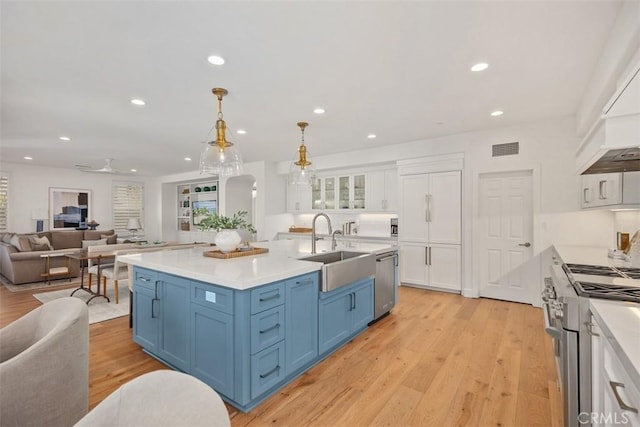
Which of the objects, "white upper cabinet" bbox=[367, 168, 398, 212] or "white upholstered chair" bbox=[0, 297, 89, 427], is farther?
"white upper cabinet" bbox=[367, 168, 398, 212]

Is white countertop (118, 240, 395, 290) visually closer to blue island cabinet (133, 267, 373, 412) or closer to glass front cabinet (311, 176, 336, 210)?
blue island cabinet (133, 267, 373, 412)

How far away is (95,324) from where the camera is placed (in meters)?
3.53

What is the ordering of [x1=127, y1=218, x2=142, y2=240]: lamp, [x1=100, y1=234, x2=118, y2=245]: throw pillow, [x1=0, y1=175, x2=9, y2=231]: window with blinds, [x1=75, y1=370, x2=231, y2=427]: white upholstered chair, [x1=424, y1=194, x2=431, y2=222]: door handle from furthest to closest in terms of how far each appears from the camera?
1. [x1=127, y1=218, x2=142, y2=240]: lamp
2. [x1=100, y1=234, x2=118, y2=245]: throw pillow
3. [x1=0, y1=175, x2=9, y2=231]: window with blinds
4. [x1=424, y1=194, x2=431, y2=222]: door handle
5. [x1=75, y1=370, x2=231, y2=427]: white upholstered chair

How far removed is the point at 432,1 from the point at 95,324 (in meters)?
4.58

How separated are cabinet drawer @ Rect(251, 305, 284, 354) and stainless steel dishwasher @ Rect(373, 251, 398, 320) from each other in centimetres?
155

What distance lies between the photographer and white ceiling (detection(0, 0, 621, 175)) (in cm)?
187

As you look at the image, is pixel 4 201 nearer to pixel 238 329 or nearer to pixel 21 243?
pixel 21 243

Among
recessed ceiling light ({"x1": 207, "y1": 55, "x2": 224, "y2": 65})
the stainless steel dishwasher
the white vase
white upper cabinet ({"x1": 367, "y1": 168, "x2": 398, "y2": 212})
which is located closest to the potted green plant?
the white vase

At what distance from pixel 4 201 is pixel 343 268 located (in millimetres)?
8973

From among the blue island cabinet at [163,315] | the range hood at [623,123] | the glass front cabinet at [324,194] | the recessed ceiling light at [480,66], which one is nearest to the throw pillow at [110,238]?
the glass front cabinet at [324,194]

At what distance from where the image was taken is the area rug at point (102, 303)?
384 centimetres

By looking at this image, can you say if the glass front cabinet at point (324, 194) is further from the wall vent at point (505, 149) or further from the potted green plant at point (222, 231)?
the potted green plant at point (222, 231)

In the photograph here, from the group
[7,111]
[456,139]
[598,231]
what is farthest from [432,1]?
[7,111]

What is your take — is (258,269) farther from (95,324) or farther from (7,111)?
(7,111)
